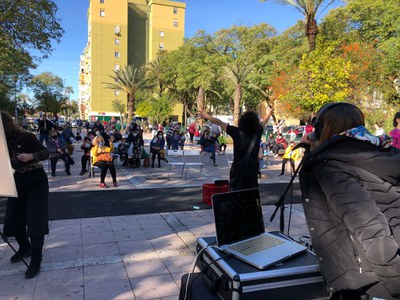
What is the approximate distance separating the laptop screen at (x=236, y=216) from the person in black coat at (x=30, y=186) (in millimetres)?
2324

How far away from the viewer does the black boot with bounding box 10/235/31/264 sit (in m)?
3.75

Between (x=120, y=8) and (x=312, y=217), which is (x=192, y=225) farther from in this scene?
(x=120, y=8)

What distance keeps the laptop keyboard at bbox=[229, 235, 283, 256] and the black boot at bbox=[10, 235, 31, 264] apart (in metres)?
3.01

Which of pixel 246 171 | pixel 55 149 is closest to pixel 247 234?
pixel 246 171

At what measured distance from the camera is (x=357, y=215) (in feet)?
4.36

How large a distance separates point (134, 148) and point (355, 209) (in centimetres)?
1061

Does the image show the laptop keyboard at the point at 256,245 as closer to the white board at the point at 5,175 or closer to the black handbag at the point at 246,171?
the black handbag at the point at 246,171

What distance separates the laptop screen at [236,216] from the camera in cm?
196

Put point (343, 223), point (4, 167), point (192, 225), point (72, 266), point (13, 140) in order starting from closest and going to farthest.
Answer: point (343, 223), point (4, 167), point (13, 140), point (72, 266), point (192, 225)

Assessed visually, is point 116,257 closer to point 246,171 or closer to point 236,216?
point 246,171

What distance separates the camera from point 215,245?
1.98m

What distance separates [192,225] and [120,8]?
229 feet

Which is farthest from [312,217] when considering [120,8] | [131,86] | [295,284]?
[120,8]

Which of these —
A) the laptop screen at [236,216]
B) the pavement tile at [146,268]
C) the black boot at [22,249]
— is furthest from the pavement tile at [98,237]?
the laptop screen at [236,216]
